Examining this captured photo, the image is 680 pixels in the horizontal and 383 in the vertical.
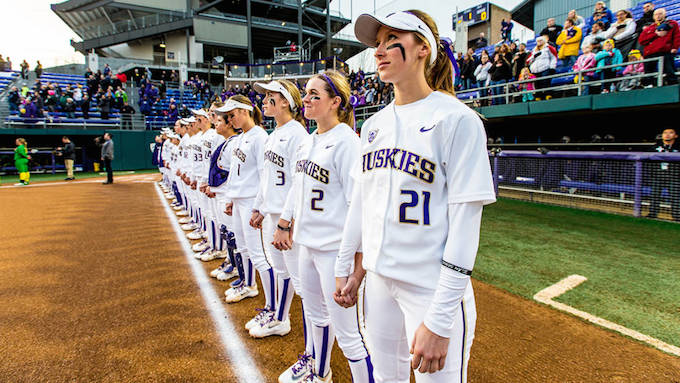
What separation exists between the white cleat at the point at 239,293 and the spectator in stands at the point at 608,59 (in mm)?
9061

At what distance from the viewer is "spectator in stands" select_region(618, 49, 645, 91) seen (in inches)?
324

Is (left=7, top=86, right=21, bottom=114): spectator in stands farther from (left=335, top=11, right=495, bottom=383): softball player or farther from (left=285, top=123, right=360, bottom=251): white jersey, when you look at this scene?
(left=335, top=11, right=495, bottom=383): softball player

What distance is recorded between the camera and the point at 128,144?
21344 millimetres

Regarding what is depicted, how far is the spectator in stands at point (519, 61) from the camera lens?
1063cm

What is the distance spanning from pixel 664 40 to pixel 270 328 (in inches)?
370

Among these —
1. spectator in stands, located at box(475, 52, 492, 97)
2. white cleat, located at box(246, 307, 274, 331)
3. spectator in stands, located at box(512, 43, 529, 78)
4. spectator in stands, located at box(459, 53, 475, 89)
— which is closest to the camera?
white cleat, located at box(246, 307, 274, 331)

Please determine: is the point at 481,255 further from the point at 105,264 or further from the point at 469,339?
the point at 105,264

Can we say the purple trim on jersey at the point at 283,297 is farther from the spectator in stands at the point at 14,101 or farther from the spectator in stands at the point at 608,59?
the spectator in stands at the point at 14,101

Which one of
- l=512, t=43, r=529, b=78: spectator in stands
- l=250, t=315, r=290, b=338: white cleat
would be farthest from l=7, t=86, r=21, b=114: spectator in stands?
l=512, t=43, r=529, b=78: spectator in stands

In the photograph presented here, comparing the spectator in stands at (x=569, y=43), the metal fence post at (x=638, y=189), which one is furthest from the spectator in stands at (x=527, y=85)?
the metal fence post at (x=638, y=189)

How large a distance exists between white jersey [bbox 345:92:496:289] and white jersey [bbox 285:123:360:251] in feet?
2.32

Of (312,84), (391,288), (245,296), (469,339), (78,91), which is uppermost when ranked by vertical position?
(78,91)

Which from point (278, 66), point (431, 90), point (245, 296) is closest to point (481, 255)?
point (245, 296)

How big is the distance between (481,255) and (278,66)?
98.4 ft
